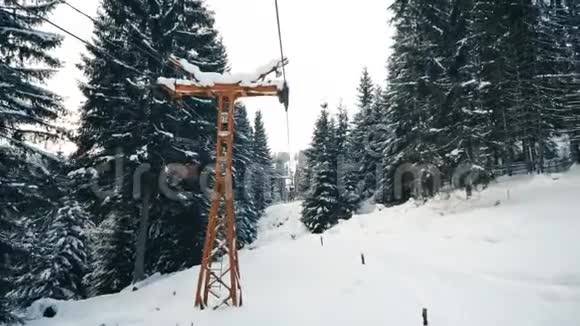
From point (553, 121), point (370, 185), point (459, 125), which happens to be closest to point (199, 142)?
point (459, 125)

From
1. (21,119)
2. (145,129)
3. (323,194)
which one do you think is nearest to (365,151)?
(323,194)

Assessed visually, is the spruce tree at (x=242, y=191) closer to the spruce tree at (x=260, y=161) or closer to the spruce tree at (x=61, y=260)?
the spruce tree at (x=61, y=260)

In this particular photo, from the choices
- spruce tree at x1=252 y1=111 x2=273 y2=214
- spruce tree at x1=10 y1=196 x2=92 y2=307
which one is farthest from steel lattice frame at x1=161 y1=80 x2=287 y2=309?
spruce tree at x1=252 y1=111 x2=273 y2=214

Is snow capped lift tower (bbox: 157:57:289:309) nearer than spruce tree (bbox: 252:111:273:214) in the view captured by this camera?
Yes

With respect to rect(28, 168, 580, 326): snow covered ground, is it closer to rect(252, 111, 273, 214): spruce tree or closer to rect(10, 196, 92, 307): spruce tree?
rect(10, 196, 92, 307): spruce tree

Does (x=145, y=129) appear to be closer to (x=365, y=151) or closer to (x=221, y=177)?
(x=221, y=177)

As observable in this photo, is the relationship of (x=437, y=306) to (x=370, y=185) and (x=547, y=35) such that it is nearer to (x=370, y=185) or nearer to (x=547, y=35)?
(x=547, y=35)

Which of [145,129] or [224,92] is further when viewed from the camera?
[145,129]

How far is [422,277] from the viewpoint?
35.7ft

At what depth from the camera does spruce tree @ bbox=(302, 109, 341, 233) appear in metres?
28.2

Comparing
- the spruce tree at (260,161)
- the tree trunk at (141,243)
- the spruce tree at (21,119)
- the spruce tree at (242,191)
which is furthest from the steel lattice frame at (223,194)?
the spruce tree at (260,161)

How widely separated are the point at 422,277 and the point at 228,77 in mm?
8182

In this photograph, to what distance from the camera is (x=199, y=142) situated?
19.1 meters

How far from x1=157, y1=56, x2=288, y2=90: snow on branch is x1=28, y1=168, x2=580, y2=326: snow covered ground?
6.37 m
